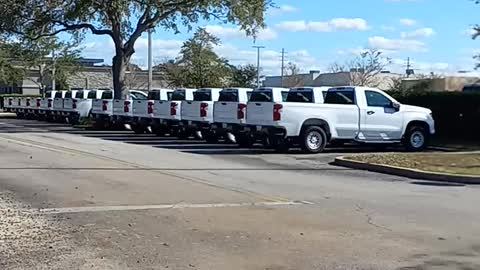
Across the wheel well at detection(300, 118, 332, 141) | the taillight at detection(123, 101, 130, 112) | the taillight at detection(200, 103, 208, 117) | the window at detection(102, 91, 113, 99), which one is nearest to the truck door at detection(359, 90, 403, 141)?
the wheel well at detection(300, 118, 332, 141)

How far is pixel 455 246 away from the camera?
30.2 feet

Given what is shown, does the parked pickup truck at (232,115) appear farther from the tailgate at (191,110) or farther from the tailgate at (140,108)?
the tailgate at (140,108)

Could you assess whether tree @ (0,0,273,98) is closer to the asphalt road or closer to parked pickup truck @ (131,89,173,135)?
parked pickup truck @ (131,89,173,135)

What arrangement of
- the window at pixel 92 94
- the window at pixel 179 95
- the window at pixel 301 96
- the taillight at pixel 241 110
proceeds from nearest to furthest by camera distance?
the window at pixel 301 96 → the taillight at pixel 241 110 → the window at pixel 179 95 → the window at pixel 92 94

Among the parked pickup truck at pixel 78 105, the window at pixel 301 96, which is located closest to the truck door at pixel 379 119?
the window at pixel 301 96

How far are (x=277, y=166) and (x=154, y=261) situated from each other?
37.0ft

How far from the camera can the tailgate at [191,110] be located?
92.5ft

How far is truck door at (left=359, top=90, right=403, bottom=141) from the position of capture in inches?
934

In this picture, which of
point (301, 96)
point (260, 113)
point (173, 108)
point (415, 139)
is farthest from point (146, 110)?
point (415, 139)

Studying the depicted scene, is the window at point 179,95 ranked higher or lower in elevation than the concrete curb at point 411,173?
higher

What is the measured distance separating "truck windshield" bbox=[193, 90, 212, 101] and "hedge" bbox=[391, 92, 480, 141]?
26.5 ft

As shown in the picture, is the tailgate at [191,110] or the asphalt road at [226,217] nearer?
the asphalt road at [226,217]

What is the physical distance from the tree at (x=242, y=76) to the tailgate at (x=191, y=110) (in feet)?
89.2

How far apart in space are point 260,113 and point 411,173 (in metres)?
6.87
